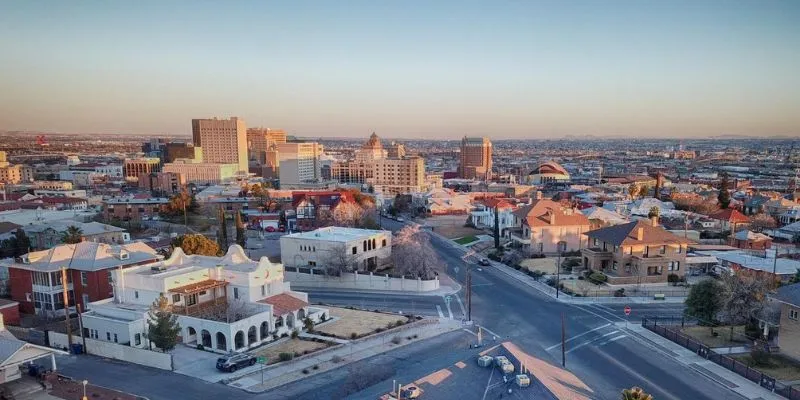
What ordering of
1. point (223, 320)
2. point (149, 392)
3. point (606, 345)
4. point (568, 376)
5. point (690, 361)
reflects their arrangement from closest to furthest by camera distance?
point (568, 376) < point (149, 392) < point (690, 361) < point (606, 345) < point (223, 320)

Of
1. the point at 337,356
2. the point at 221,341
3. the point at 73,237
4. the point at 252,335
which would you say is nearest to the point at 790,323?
the point at 337,356

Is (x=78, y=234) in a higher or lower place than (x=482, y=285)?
higher

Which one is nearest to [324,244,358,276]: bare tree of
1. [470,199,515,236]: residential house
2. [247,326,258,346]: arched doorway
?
[247,326,258,346]: arched doorway

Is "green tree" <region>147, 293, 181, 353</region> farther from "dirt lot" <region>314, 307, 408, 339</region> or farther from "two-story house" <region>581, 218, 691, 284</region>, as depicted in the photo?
"two-story house" <region>581, 218, 691, 284</region>

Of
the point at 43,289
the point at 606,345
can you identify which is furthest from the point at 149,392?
the point at 606,345

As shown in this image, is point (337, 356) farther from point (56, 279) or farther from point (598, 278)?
point (598, 278)

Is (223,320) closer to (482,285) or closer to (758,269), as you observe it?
(482,285)
